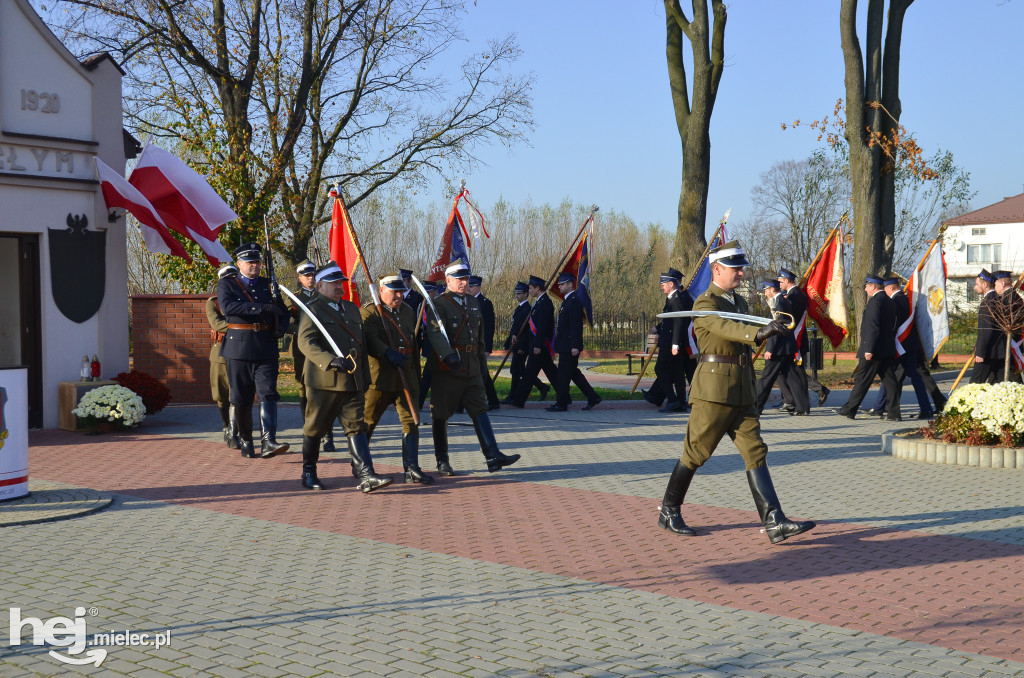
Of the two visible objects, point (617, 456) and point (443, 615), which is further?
point (617, 456)

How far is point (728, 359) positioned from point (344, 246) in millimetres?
5111

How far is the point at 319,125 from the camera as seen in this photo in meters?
25.8

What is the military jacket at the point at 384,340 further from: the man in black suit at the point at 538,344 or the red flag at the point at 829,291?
the red flag at the point at 829,291

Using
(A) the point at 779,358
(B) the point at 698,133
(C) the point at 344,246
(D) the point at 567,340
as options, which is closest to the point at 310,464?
(C) the point at 344,246

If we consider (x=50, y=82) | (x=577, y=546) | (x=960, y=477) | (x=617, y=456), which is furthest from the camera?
(x=50, y=82)

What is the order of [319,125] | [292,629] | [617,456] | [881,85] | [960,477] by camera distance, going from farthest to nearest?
1. [319,125]
2. [881,85]
3. [617,456]
4. [960,477]
5. [292,629]

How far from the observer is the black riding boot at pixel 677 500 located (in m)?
6.78

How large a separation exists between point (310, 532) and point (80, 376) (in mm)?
6804

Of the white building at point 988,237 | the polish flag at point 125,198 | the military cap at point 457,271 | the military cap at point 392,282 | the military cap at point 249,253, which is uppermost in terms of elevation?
the white building at point 988,237

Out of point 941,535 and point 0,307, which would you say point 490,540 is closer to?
point 941,535

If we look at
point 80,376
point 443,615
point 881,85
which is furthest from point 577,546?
point 881,85

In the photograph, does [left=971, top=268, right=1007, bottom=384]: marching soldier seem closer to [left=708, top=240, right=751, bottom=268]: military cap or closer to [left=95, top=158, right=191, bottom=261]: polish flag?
[left=708, top=240, right=751, bottom=268]: military cap

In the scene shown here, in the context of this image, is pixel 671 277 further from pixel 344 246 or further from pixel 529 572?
pixel 529 572

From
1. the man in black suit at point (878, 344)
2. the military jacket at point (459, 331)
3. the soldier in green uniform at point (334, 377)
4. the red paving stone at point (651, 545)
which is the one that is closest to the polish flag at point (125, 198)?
the red paving stone at point (651, 545)
